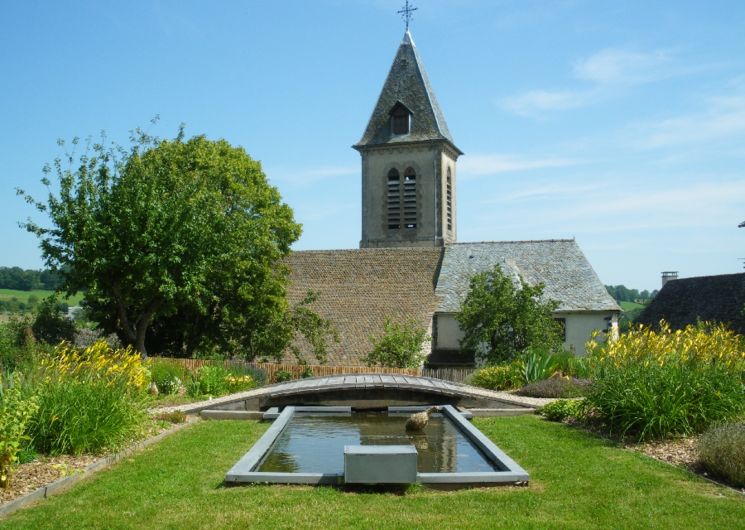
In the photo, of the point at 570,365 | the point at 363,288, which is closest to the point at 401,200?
the point at 363,288

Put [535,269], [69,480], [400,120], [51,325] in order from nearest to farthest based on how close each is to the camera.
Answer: [69,480]
[51,325]
[535,269]
[400,120]

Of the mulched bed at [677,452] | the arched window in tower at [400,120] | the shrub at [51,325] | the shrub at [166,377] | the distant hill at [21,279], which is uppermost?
the arched window in tower at [400,120]

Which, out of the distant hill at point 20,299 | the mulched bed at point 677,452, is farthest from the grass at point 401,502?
the distant hill at point 20,299

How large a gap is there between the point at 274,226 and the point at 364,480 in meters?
22.4

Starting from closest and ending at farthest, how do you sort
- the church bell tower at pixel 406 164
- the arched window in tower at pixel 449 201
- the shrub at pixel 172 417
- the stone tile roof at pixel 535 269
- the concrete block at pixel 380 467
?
1. the concrete block at pixel 380 467
2. the shrub at pixel 172 417
3. the stone tile roof at pixel 535 269
4. the church bell tower at pixel 406 164
5. the arched window in tower at pixel 449 201

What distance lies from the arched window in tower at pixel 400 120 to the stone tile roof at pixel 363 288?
843 cm

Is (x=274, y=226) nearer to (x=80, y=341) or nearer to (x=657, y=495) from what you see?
(x=80, y=341)

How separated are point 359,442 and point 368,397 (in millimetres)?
4416

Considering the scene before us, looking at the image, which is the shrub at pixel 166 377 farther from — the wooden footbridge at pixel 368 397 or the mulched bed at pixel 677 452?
the mulched bed at pixel 677 452

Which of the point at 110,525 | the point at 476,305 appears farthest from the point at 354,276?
the point at 110,525

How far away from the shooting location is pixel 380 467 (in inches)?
332

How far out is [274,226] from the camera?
30.2m

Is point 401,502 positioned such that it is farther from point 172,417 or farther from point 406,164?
point 406,164

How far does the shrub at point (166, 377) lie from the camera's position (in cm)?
1852
